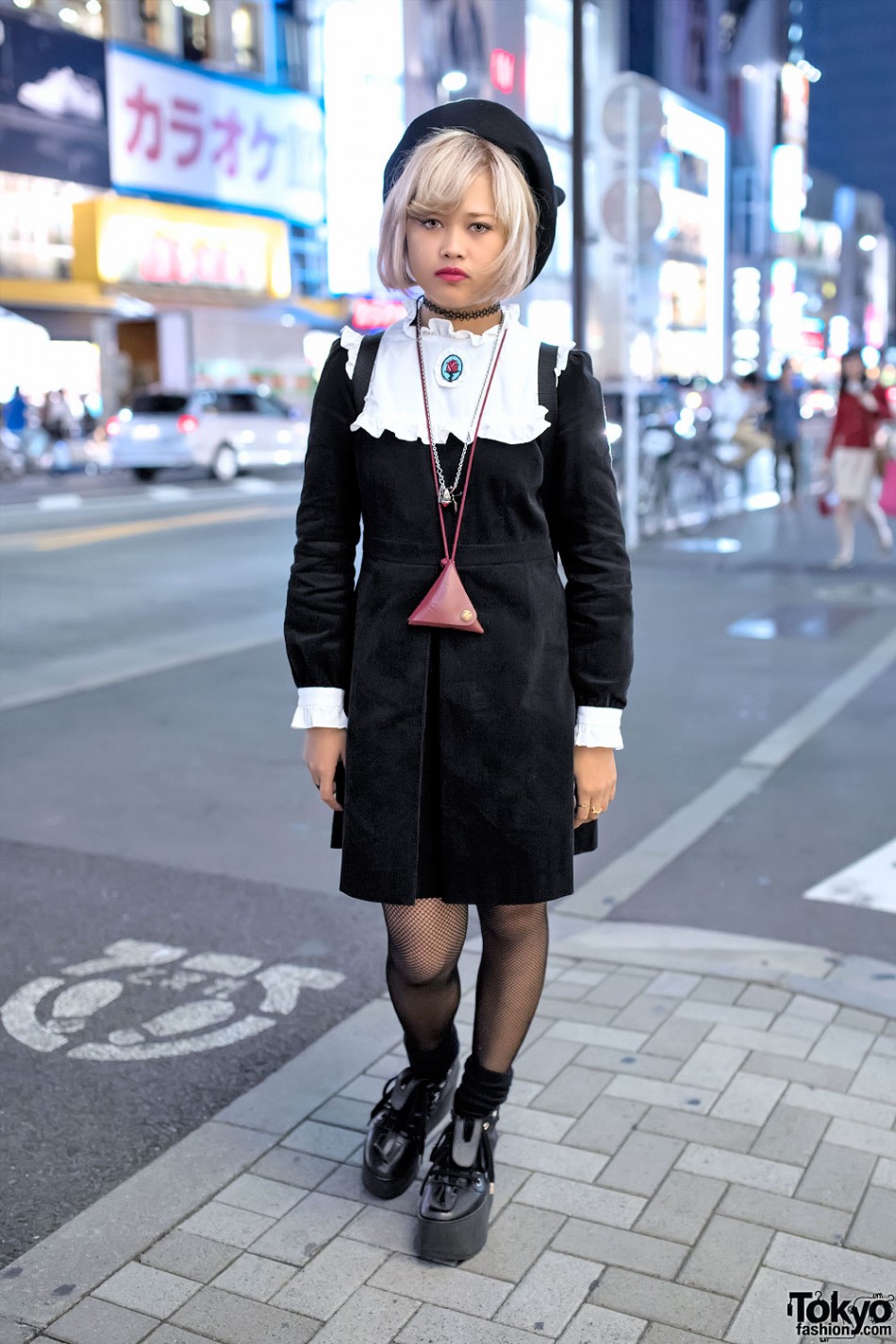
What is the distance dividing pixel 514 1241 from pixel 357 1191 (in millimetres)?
352

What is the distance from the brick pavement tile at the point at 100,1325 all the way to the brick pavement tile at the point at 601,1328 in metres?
0.69

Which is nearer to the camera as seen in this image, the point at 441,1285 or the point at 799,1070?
the point at 441,1285

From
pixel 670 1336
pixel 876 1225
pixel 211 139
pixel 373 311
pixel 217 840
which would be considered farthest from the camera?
pixel 373 311

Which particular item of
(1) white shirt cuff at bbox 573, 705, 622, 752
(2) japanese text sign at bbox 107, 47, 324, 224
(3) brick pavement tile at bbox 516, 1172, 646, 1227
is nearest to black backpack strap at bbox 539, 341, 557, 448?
(1) white shirt cuff at bbox 573, 705, 622, 752

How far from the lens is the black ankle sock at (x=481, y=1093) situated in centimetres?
267

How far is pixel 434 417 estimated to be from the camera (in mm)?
2479

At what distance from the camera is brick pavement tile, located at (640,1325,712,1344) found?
92.0 inches

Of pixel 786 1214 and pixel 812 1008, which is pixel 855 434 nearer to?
pixel 812 1008

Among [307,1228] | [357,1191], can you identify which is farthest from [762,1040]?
[307,1228]

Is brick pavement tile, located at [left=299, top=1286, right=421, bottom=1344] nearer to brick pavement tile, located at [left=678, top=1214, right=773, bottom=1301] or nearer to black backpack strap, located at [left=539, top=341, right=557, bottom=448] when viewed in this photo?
brick pavement tile, located at [left=678, top=1214, right=773, bottom=1301]

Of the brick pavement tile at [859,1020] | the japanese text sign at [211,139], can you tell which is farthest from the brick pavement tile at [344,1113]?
the japanese text sign at [211,139]

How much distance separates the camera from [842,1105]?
10.3ft

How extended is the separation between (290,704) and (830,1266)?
16.8 ft

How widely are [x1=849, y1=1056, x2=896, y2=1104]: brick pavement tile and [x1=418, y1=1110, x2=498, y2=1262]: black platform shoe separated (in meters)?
0.94
